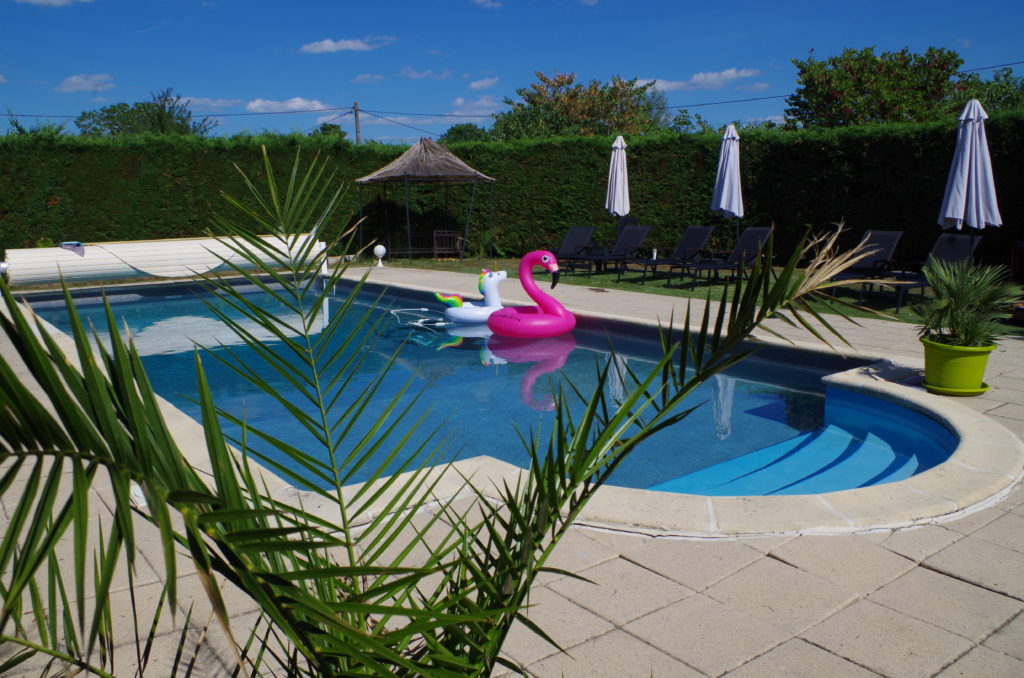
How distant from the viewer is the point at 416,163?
53.1 feet

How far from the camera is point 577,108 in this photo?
136 feet

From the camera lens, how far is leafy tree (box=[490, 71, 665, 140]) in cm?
4112

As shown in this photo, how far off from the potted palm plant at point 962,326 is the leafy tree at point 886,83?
27.8 meters

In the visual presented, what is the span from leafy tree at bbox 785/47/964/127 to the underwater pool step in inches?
1113

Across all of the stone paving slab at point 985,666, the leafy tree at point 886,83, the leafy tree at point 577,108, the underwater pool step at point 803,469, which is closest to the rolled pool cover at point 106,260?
the underwater pool step at point 803,469

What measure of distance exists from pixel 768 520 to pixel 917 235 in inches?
429

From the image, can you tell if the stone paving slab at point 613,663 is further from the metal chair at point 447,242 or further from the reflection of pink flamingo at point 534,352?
the metal chair at point 447,242

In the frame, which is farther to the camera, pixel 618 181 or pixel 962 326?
pixel 618 181

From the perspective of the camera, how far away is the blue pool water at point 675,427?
514 cm

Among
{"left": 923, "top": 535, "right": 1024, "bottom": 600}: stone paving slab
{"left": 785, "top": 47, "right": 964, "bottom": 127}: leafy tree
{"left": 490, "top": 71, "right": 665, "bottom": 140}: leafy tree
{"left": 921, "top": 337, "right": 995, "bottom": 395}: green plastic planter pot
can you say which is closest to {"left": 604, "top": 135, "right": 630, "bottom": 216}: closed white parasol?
{"left": 921, "top": 337, "right": 995, "bottom": 395}: green plastic planter pot

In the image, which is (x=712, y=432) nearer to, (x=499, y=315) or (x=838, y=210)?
(x=499, y=315)

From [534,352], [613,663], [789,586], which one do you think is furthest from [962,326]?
[534,352]

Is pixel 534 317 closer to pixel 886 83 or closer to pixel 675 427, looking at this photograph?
pixel 675 427

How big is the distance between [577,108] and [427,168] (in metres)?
27.7
